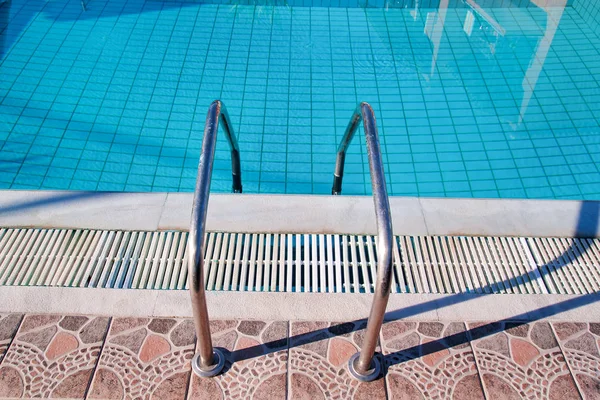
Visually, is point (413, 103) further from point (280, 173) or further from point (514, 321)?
point (514, 321)

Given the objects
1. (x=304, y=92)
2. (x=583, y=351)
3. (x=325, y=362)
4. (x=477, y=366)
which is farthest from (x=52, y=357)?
(x=304, y=92)

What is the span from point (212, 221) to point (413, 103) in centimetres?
345

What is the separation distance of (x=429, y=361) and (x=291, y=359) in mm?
644

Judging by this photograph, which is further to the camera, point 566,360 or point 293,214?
point 293,214

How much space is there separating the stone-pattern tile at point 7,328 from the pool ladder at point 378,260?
89 centimetres

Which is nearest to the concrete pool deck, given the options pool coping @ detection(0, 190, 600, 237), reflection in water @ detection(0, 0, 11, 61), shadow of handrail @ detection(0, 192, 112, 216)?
pool coping @ detection(0, 190, 600, 237)

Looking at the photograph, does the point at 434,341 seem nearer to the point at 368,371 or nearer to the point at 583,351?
the point at 368,371

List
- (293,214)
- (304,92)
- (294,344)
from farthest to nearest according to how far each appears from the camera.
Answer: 1. (304,92)
2. (293,214)
3. (294,344)

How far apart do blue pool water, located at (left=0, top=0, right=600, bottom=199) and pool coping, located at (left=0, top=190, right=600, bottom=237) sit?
1.56 m

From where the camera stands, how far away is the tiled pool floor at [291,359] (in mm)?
2102

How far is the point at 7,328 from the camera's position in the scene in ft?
7.50

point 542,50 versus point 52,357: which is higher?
point 52,357

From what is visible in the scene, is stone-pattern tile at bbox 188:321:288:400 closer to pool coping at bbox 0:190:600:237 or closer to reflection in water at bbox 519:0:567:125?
pool coping at bbox 0:190:600:237

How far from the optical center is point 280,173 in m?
4.67
